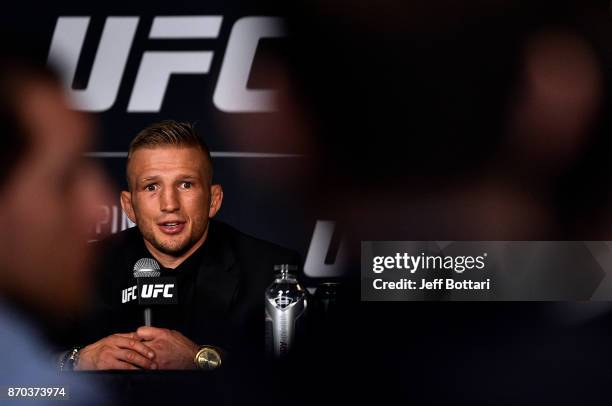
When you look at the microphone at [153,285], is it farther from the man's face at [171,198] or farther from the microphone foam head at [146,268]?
the man's face at [171,198]

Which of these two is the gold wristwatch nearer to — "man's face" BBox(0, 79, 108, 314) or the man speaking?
the man speaking

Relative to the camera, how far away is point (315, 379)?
2.77 meters

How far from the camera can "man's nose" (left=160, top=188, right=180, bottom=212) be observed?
293 centimetres

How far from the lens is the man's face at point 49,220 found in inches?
120

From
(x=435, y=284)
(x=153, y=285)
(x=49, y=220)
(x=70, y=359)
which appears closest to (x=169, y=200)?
(x=153, y=285)

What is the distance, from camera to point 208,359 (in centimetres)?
288

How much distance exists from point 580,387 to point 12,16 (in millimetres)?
2520

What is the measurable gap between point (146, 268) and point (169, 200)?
10.4 inches

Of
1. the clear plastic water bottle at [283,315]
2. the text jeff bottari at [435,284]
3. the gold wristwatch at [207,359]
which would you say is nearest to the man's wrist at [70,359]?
the gold wristwatch at [207,359]

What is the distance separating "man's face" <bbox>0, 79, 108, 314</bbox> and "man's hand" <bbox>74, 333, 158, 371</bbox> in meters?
0.24

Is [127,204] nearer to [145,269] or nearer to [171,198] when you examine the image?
[171,198]

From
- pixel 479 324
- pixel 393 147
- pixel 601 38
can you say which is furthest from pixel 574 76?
pixel 479 324

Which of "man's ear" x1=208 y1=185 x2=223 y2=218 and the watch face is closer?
the watch face

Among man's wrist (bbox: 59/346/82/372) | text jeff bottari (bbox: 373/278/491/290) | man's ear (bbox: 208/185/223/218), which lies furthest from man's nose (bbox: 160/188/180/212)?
text jeff bottari (bbox: 373/278/491/290)
